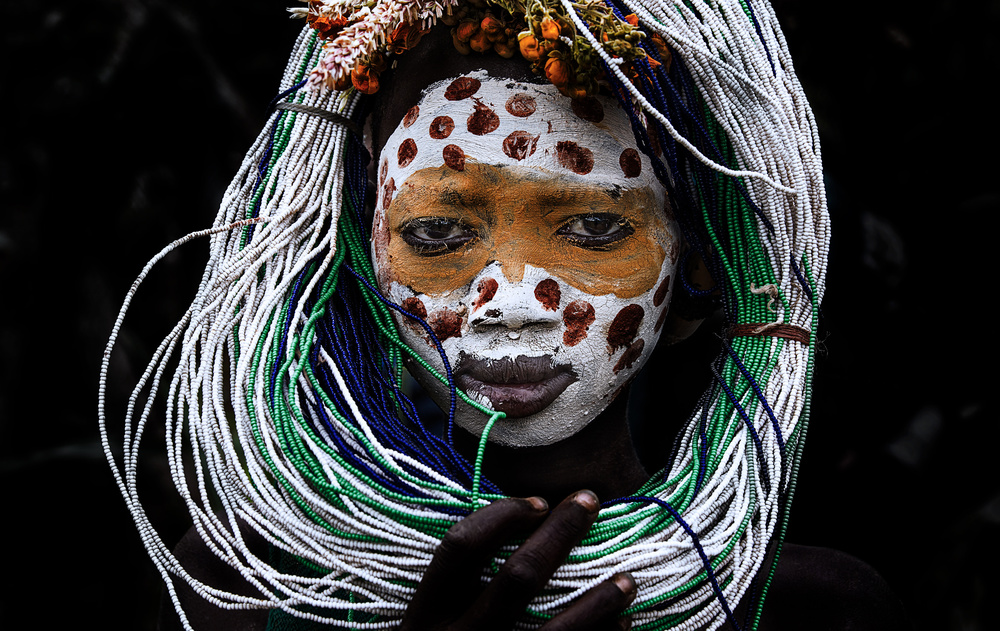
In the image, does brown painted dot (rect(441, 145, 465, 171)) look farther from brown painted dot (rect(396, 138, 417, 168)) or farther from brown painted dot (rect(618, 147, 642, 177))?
brown painted dot (rect(618, 147, 642, 177))

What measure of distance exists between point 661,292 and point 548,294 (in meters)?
0.24

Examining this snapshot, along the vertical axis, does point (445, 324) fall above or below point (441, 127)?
below

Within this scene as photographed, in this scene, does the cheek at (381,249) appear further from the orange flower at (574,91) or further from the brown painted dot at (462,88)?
the orange flower at (574,91)

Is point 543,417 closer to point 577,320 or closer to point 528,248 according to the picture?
point 577,320

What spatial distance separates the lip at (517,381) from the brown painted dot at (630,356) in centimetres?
10

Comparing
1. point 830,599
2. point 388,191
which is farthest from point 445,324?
point 830,599

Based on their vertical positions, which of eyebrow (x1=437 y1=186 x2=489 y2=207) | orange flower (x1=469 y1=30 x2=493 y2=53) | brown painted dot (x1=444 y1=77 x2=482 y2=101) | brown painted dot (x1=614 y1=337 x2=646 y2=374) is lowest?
brown painted dot (x1=614 y1=337 x2=646 y2=374)

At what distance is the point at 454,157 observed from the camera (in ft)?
Result: 5.53

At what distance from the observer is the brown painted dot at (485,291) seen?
164cm

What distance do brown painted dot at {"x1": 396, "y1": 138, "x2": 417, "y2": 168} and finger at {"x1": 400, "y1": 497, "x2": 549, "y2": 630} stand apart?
0.70m

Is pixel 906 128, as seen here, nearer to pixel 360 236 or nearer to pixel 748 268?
pixel 748 268

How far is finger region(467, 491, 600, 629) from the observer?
135 centimetres

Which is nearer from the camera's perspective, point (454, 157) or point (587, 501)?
point (587, 501)

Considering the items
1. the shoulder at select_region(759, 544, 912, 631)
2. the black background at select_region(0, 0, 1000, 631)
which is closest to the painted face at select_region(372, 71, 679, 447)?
the shoulder at select_region(759, 544, 912, 631)
